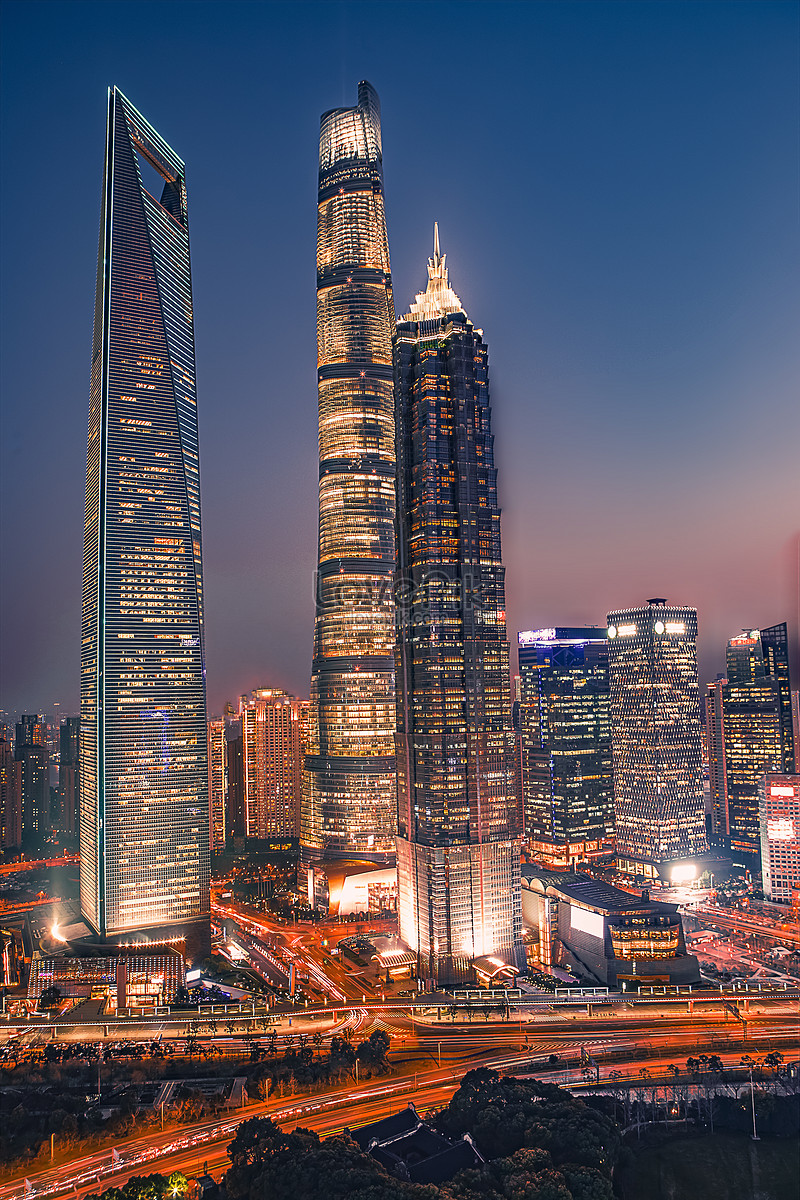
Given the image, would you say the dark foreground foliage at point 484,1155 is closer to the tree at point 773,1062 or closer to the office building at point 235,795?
the tree at point 773,1062

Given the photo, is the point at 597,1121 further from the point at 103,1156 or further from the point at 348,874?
the point at 348,874

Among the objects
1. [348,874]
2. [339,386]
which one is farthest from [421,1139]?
[339,386]

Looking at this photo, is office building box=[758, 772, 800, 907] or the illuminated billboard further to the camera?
office building box=[758, 772, 800, 907]

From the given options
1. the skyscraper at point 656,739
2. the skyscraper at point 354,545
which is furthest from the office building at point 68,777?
the skyscraper at point 656,739

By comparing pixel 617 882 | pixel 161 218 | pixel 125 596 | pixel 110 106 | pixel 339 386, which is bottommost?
pixel 617 882

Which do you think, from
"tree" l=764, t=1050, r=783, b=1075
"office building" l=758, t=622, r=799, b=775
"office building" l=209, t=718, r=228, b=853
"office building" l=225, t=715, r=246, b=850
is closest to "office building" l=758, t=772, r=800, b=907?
"office building" l=758, t=622, r=799, b=775

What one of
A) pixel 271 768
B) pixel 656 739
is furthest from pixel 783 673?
pixel 271 768

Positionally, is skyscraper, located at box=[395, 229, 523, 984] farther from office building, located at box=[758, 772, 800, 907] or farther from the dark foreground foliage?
office building, located at box=[758, 772, 800, 907]
